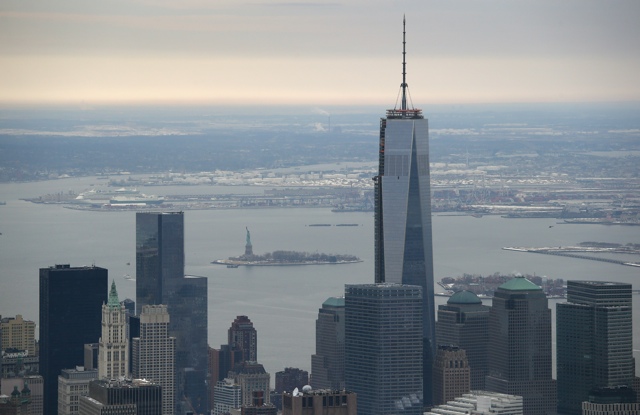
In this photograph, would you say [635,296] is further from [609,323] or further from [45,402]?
[45,402]

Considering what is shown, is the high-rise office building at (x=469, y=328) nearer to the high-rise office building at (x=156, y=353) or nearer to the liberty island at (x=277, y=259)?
the high-rise office building at (x=156, y=353)

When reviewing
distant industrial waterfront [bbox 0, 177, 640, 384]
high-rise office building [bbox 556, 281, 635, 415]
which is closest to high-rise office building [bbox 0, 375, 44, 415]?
distant industrial waterfront [bbox 0, 177, 640, 384]

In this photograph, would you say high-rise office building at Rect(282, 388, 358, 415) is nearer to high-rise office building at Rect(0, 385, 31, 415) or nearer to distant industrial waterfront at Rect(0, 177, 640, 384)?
high-rise office building at Rect(0, 385, 31, 415)

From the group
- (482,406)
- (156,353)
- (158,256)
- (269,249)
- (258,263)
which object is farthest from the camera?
(269,249)

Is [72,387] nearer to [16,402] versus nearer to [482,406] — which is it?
[16,402]

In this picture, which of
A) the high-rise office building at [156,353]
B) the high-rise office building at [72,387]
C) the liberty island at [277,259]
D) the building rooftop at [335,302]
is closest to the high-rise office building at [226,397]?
the high-rise office building at [156,353]

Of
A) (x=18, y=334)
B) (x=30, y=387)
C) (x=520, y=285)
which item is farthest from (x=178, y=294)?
(x=30, y=387)
